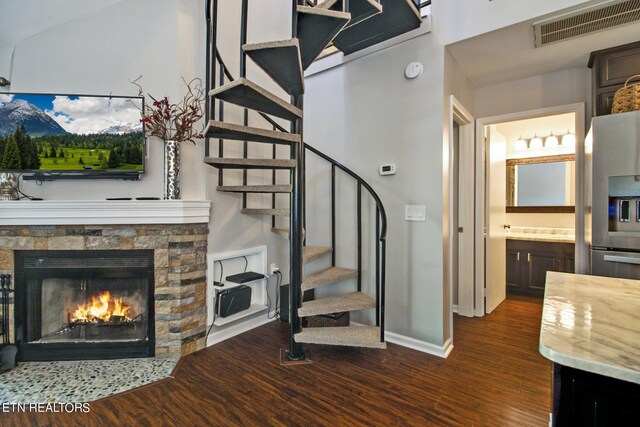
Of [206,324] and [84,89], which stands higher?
[84,89]

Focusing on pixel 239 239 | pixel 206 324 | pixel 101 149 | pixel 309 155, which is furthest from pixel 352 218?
pixel 101 149

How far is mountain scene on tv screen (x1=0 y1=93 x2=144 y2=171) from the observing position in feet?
7.50

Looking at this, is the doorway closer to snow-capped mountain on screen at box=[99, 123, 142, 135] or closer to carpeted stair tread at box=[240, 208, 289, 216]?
carpeted stair tread at box=[240, 208, 289, 216]

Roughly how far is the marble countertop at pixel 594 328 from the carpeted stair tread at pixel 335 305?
145cm

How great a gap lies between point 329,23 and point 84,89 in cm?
202

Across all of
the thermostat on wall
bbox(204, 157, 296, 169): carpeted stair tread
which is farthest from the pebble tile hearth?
the thermostat on wall

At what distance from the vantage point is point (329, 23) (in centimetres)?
191

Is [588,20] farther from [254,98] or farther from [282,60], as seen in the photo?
[254,98]

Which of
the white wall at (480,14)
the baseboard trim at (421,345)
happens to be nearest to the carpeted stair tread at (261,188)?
the baseboard trim at (421,345)

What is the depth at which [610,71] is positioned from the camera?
7.95 feet

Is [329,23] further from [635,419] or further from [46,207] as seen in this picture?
[46,207]

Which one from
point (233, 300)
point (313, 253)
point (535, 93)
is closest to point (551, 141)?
point (535, 93)

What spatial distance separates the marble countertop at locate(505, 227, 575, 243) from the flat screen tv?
14.7 ft

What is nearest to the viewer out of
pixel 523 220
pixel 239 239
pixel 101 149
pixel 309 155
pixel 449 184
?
pixel 101 149
